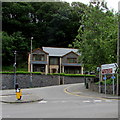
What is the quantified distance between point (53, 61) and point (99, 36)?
2972 cm

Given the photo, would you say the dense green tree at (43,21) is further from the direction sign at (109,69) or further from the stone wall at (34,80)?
the direction sign at (109,69)

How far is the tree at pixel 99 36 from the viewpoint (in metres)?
24.1

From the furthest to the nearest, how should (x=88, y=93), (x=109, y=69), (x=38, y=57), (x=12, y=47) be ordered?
(x=38, y=57)
(x=12, y=47)
(x=88, y=93)
(x=109, y=69)

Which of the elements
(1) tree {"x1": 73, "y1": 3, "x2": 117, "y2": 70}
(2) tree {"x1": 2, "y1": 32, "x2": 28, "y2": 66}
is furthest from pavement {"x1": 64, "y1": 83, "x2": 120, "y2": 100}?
(2) tree {"x1": 2, "y1": 32, "x2": 28, "y2": 66}

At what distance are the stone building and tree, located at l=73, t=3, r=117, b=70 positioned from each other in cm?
2597

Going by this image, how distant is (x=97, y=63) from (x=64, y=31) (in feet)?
131

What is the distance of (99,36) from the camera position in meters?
25.0

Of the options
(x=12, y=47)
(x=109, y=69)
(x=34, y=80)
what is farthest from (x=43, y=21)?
(x=109, y=69)

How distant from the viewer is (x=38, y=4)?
218 feet

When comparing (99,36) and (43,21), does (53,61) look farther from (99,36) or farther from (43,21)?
(99,36)

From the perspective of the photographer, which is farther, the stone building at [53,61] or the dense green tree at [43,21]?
the dense green tree at [43,21]

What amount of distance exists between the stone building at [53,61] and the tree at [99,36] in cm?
2597

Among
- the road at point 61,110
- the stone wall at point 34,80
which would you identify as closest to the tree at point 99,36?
the road at point 61,110

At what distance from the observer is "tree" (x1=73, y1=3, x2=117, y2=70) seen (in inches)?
950
